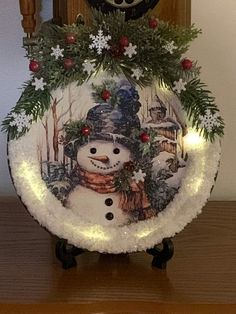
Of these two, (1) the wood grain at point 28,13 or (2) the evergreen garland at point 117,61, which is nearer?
(2) the evergreen garland at point 117,61

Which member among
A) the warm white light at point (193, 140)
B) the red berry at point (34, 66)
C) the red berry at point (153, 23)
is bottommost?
the warm white light at point (193, 140)

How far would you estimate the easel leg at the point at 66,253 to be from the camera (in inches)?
37.1

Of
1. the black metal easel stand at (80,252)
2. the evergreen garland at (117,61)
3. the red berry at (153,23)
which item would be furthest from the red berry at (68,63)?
the black metal easel stand at (80,252)

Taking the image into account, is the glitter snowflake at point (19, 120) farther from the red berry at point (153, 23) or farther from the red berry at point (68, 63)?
the red berry at point (153, 23)

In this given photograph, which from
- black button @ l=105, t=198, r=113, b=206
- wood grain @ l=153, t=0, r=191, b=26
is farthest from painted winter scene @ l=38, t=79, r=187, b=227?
wood grain @ l=153, t=0, r=191, b=26

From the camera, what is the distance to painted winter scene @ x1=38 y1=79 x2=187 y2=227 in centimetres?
94

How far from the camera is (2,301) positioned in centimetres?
85

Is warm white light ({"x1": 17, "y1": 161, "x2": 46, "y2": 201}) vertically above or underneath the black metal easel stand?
above

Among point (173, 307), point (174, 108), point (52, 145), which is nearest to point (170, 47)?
point (174, 108)

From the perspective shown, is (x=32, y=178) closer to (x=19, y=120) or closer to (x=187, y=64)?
(x=19, y=120)

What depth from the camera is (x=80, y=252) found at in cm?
96

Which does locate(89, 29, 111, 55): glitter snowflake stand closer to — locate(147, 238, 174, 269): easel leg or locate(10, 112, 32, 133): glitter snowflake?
locate(10, 112, 32, 133): glitter snowflake

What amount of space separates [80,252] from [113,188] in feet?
0.32

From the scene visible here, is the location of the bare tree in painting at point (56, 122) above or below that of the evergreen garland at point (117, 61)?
below
